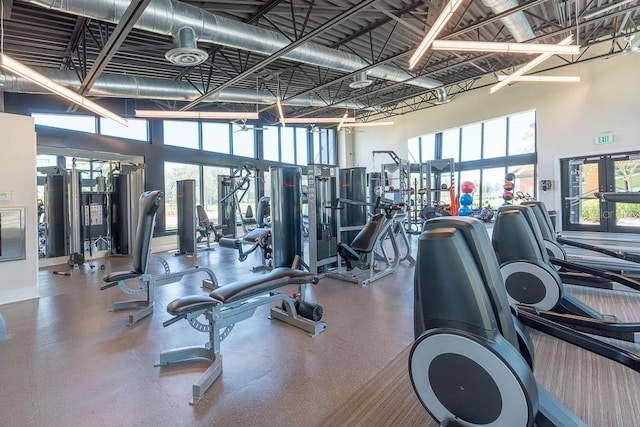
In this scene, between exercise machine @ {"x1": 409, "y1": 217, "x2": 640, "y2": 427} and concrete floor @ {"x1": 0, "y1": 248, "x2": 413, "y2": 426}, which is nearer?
exercise machine @ {"x1": 409, "y1": 217, "x2": 640, "y2": 427}

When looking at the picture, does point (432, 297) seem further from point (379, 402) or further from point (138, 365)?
point (138, 365)

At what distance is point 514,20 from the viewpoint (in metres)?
5.61

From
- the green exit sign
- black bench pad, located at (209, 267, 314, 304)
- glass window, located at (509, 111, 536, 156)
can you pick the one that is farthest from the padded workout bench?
glass window, located at (509, 111, 536, 156)

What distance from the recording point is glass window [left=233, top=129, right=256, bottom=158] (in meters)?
11.0

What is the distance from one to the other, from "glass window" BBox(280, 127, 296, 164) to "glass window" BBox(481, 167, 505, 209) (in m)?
7.17

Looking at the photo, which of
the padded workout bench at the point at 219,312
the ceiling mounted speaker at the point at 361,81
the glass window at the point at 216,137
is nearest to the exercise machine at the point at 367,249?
the padded workout bench at the point at 219,312

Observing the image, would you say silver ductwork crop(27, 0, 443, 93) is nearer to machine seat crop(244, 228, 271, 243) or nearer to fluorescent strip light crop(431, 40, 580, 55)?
fluorescent strip light crop(431, 40, 580, 55)

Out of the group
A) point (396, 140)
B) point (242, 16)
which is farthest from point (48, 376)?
point (396, 140)

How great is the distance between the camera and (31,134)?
4.40 meters

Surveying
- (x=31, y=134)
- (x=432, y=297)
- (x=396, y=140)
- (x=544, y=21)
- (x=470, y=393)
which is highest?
(x=544, y=21)

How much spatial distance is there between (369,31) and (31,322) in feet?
22.4

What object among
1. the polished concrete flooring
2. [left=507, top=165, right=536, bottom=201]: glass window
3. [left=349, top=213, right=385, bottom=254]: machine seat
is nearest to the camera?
the polished concrete flooring

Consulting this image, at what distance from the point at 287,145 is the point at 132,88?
278 inches

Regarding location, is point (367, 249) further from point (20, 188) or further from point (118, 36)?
point (20, 188)
